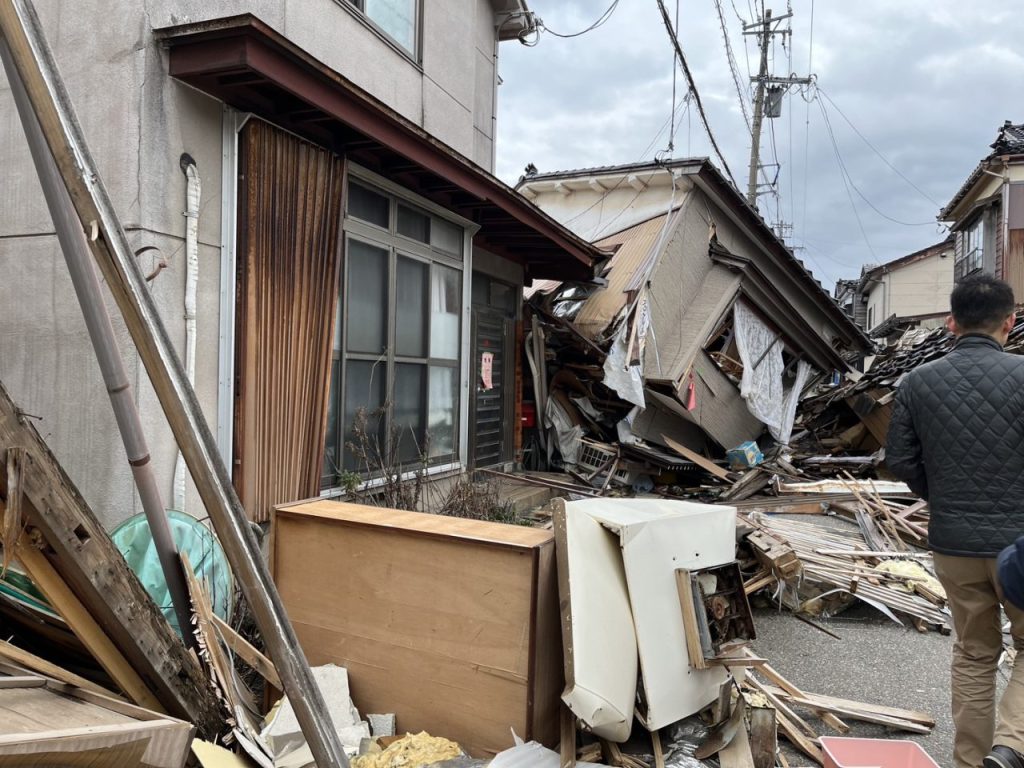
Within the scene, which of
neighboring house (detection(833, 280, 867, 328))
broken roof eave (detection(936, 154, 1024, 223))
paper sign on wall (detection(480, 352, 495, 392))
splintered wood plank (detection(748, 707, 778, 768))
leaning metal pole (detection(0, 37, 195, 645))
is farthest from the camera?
neighboring house (detection(833, 280, 867, 328))

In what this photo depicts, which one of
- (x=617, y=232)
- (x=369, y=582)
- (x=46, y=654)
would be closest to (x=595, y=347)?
(x=617, y=232)

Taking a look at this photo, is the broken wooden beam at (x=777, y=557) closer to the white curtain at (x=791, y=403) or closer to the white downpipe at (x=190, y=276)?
the white downpipe at (x=190, y=276)

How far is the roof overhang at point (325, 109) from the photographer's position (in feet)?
12.8

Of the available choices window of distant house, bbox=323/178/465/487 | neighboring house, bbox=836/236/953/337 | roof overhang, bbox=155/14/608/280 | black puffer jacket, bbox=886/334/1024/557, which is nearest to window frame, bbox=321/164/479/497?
window of distant house, bbox=323/178/465/487

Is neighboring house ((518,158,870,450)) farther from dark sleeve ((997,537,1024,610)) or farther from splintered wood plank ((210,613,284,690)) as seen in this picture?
dark sleeve ((997,537,1024,610))

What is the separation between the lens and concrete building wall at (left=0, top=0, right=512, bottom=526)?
3947 millimetres

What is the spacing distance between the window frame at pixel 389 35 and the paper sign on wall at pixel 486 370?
3.30 meters

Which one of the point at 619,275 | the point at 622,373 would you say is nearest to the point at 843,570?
the point at 622,373

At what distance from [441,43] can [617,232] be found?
14.1ft

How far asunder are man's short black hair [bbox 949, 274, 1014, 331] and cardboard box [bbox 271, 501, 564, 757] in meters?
2.03

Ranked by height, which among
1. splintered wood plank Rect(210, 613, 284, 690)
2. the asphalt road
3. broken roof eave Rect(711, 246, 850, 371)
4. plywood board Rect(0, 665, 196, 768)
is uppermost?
broken roof eave Rect(711, 246, 850, 371)

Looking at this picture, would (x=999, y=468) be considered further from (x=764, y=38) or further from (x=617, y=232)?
(x=764, y=38)

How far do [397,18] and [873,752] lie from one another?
6.85 metres

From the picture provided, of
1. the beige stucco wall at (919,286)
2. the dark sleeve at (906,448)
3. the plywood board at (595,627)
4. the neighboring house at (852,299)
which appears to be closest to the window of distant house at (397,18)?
the plywood board at (595,627)
